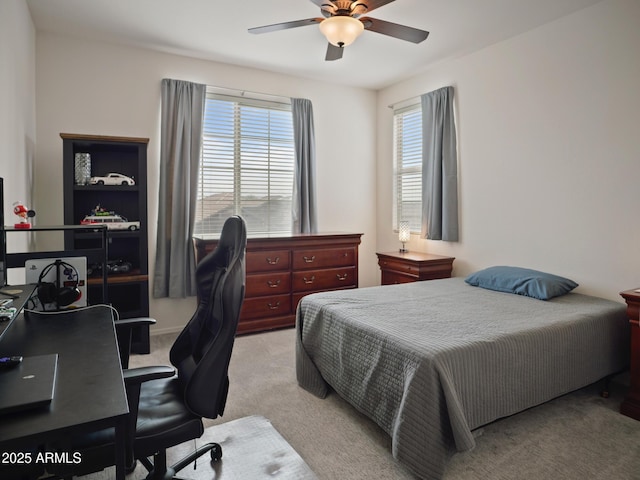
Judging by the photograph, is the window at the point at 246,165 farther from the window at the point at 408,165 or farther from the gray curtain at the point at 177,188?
the window at the point at 408,165

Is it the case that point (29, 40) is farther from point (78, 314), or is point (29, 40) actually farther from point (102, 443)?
point (102, 443)

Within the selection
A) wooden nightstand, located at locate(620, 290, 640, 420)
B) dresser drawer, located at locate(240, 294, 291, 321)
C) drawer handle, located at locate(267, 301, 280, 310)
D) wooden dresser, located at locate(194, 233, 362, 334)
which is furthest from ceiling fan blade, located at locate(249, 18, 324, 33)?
wooden nightstand, located at locate(620, 290, 640, 420)

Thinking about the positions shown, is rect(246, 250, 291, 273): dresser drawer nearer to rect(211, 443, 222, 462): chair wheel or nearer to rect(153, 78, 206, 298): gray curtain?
rect(153, 78, 206, 298): gray curtain

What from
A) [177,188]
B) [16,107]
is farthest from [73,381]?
[177,188]

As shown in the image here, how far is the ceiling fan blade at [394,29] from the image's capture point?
257 centimetres

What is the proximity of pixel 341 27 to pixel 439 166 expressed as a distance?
211cm

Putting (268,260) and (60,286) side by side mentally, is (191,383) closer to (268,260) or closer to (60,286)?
(60,286)

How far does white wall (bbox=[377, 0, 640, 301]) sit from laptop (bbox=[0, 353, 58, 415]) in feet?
11.2

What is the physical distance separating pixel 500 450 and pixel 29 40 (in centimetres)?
435

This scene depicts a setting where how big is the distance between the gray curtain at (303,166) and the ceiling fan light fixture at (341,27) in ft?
6.66

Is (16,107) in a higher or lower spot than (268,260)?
higher

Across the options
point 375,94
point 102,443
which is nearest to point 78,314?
point 102,443

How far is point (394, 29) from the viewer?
104 inches

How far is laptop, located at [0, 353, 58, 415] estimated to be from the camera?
94 centimetres
